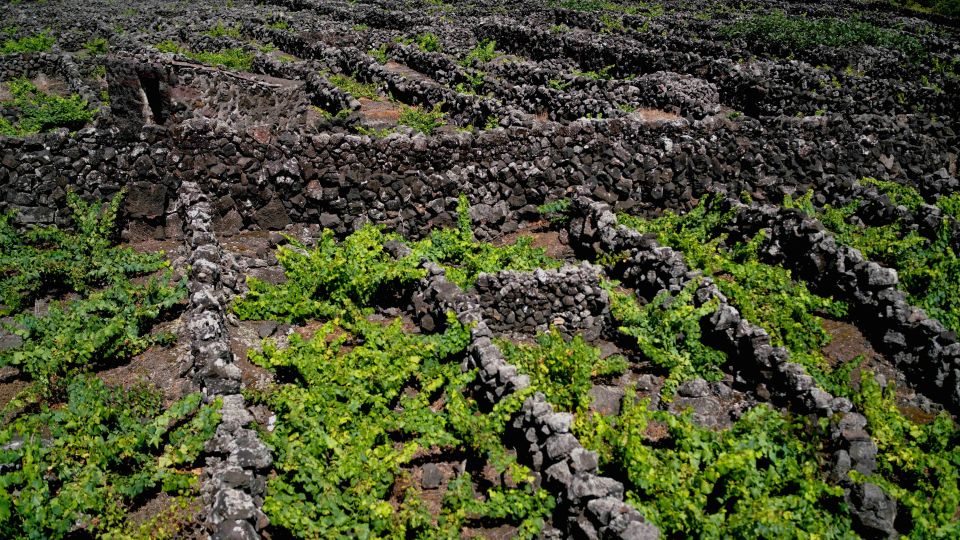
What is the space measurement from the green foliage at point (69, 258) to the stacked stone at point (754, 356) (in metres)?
7.73

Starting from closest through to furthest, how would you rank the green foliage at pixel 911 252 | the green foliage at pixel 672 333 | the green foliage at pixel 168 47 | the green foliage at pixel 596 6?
the green foliage at pixel 672 333 → the green foliage at pixel 911 252 → the green foliage at pixel 168 47 → the green foliage at pixel 596 6

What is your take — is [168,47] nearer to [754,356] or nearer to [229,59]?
[229,59]

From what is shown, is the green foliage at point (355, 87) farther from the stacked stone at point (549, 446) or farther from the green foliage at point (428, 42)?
the stacked stone at point (549, 446)

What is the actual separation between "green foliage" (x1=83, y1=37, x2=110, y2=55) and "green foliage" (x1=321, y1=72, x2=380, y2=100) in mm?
12696

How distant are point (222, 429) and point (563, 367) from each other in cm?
418

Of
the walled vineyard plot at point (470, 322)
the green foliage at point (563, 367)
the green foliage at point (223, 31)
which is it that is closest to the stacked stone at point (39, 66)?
the walled vineyard plot at point (470, 322)

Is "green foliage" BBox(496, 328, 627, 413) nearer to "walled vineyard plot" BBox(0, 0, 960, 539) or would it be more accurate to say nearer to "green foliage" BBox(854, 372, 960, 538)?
"walled vineyard plot" BBox(0, 0, 960, 539)

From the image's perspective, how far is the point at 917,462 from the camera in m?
7.54

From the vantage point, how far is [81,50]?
31.0m

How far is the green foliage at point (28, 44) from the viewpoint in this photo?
26.4 m

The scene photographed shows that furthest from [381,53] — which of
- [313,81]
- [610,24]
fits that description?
[610,24]

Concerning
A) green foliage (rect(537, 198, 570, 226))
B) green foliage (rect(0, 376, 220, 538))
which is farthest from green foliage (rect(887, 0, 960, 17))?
green foliage (rect(0, 376, 220, 538))

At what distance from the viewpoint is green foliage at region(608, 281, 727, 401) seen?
9.44 m

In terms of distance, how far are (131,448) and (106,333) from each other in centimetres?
240
